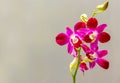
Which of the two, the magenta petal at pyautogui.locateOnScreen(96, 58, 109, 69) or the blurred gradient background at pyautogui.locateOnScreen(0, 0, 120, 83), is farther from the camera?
the blurred gradient background at pyautogui.locateOnScreen(0, 0, 120, 83)

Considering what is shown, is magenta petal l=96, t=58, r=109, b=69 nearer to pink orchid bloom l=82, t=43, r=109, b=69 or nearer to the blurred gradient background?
pink orchid bloom l=82, t=43, r=109, b=69

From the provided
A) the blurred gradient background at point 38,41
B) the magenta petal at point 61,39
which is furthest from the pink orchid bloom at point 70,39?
the blurred gradient background at point 38,41

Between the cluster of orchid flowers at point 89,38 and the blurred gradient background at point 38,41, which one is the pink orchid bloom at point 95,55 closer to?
the cluster of orchid flowers at point 89,38

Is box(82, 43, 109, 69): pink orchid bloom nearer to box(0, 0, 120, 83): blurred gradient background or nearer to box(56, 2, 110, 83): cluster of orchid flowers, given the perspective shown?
box(56, 2, 110, 83): cluster of orchid flowers

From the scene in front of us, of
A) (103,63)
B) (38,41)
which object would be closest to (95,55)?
(103,63)

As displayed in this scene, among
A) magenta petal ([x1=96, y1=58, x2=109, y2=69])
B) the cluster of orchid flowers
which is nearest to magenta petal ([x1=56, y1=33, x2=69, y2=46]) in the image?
the cluster of orchid flowers

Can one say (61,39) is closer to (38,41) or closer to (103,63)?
(103,63)

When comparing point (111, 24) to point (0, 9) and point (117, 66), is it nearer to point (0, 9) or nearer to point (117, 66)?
point (117, 66)

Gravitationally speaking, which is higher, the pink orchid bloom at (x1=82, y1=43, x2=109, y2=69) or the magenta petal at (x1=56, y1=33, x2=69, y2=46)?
the magenta petal at (x1=56, y1=33, x2=69, y2=46)
